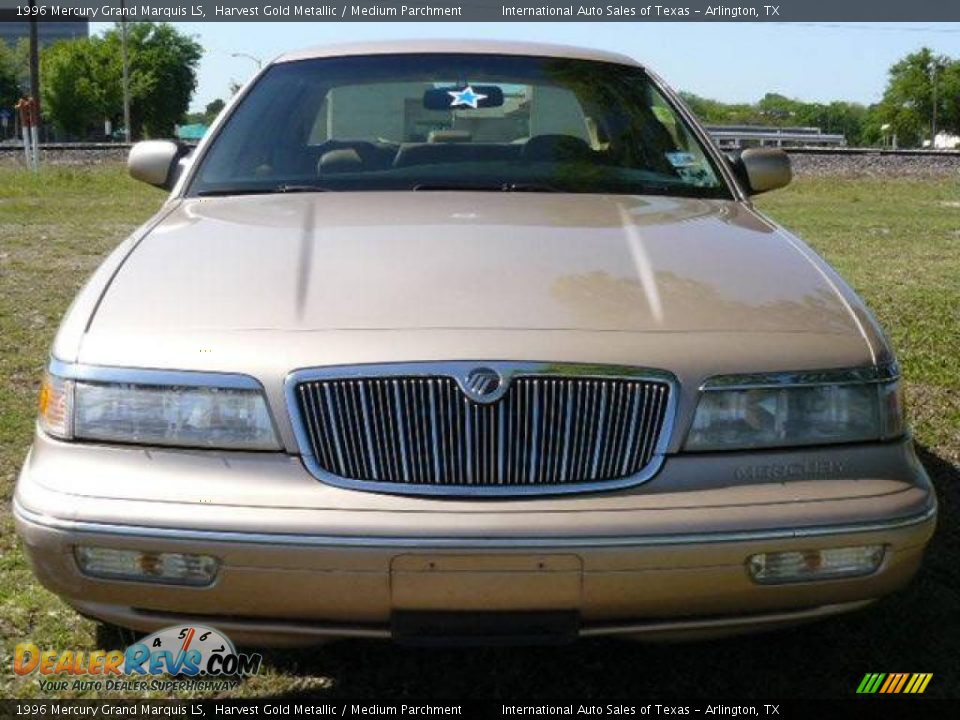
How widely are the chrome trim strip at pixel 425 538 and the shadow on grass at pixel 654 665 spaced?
1.99ft

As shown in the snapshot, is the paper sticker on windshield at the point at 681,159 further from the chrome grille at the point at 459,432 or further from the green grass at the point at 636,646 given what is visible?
the chrome grille at the point at 459,432

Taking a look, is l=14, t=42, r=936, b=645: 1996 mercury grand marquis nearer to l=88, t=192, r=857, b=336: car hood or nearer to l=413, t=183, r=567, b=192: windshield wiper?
l=88, t=192, r=857, b=336: car hood

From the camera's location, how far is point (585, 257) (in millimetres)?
2961

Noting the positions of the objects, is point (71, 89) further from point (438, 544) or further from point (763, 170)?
point (438, 544)

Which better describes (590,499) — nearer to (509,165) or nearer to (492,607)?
(492,607)

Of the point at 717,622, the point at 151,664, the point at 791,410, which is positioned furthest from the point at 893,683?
the point at 151,664

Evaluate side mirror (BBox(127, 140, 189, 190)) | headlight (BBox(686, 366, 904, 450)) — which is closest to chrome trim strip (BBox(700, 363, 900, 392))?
headlight (BBox(686, 366, 904, 450))

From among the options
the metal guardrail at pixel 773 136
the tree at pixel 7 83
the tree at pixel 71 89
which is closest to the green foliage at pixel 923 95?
the metal guardrail at pixel 773 136

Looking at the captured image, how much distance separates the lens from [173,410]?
2488 millimetres

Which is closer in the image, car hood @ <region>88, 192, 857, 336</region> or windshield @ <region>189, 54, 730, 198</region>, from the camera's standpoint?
car hood @ <region>88, 192, 857, 336</region>

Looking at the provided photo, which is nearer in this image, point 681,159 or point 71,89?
point 681,159

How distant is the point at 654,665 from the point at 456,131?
196 centimetres

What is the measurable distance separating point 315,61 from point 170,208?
0.99 m

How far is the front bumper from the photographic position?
7.64 feet
